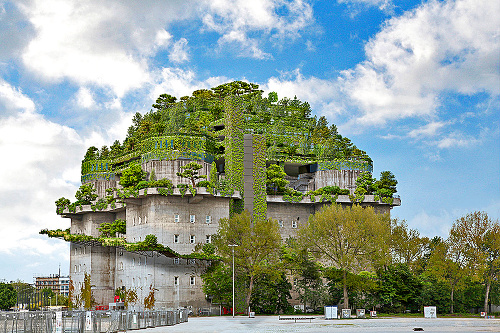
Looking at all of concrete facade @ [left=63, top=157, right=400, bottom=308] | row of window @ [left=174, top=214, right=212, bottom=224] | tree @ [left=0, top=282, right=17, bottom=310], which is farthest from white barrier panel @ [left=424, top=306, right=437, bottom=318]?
tree @ [left=0, top=282, right=17, bottom=310]

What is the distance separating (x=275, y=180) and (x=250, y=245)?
19392mm

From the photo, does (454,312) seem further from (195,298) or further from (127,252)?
(127,252)

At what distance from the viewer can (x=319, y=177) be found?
11181cm

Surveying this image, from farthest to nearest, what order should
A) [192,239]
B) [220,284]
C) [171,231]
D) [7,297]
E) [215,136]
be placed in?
1. [7,297]
2. [215,136]
3. [192,239]
4. [171,231]
5. [220,284]

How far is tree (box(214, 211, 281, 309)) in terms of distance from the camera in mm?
89875

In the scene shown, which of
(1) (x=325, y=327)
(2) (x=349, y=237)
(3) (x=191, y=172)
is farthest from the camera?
(3) (x=191, y=172)

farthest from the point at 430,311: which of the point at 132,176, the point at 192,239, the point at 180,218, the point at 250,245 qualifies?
the point at 132,176

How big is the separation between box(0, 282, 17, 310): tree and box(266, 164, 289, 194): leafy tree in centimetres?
6098

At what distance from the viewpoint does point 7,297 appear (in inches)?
5094

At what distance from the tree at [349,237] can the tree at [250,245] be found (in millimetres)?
5485

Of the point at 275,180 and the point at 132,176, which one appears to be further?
the point at 275,180

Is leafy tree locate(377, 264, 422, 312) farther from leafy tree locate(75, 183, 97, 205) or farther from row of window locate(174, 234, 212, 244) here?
leafy tree locate(75, 183, 97, 205)

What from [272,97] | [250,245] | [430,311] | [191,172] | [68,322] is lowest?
[430,311]

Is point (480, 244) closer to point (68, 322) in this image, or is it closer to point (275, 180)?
point (275, 180)
